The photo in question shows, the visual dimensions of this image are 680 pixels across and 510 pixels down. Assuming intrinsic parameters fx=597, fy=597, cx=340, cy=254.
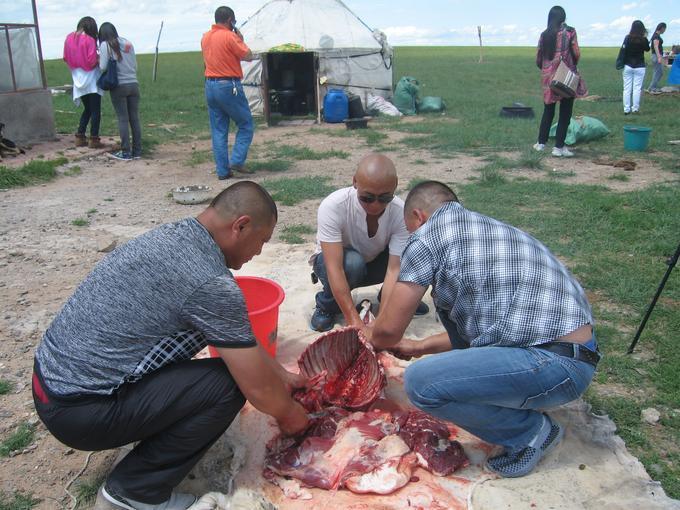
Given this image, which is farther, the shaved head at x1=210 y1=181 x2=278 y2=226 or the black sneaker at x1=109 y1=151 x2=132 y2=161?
the black sneaker at x1=109 y1=151 x2=132 y2=161

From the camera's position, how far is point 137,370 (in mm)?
1955

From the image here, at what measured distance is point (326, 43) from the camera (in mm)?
13359

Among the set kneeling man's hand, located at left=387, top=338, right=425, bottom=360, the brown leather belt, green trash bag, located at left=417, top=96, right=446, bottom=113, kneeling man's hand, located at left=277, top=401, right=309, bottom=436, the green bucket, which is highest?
green trash bag, located at left=417, top=96, right=446, bottom=113

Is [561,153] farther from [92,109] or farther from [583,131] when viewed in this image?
[92,109]

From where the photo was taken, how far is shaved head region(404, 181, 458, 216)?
7.58ft

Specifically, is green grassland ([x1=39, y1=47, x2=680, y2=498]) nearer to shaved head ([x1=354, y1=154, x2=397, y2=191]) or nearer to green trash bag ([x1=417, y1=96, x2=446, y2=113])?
green trash bag ([x1=417, y1=96, x2=446, y2=113])

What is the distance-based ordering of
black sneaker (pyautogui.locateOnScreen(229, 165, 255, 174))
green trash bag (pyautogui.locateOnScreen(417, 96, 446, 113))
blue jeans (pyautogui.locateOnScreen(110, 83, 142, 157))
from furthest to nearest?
green trash bag (pyautogui.locateOnScreen(417, 96, 446, 113)) < blue jeans (pyautogui.locateOnScreen(110, 83, 142, 157)) < black sneaker (pyautogui.locateOnScreen(229, 165, 255, 174))

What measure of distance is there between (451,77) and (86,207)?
793 inches

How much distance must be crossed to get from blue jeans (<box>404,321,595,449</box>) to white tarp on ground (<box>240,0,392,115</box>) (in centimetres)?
1171

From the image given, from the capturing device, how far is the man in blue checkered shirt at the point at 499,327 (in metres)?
2.08

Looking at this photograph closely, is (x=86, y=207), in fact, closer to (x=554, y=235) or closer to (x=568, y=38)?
(x=554, y=235)

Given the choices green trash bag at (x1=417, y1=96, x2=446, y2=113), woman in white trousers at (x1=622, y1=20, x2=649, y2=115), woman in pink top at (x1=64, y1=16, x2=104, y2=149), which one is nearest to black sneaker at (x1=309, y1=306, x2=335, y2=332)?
woman in pink top at (x1=64, y1=16, x2=104, y2=149)

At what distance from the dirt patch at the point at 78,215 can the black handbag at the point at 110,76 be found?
1.10 m

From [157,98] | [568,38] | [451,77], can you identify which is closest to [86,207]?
[568,38]
